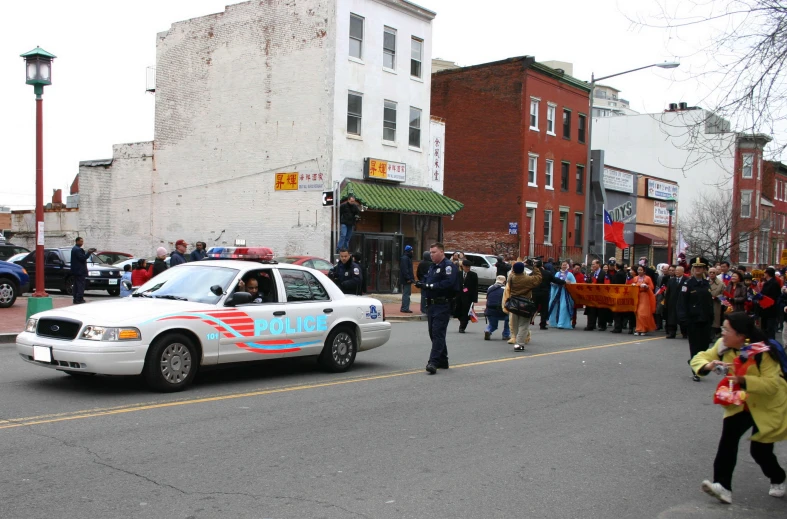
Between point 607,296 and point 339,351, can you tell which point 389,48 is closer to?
point 607,296

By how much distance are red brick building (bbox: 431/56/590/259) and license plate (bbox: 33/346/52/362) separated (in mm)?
32184

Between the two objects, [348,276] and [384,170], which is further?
[384,170]

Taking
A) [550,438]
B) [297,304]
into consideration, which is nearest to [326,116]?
[297,304]

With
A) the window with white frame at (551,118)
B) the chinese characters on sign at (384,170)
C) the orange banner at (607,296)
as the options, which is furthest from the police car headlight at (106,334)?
the window with white frame at (551,118)

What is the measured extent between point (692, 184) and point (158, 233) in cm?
4303

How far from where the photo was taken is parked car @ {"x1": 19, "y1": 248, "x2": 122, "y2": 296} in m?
23.9

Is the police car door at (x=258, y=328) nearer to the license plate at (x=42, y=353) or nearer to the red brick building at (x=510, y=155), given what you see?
the license plate at (x=42, y=353)

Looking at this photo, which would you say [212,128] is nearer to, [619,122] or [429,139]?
[429,139]

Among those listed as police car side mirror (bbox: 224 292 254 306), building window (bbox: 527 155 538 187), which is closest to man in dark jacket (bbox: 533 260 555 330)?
police car side mirror (bbox: 224 292 254 306)

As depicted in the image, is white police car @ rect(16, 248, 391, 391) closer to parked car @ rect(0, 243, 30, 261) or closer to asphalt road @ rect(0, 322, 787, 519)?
asphalt road @ rect(0, 322, 787, 519)

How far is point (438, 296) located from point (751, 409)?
584 cm

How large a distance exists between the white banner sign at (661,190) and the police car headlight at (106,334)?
156 ft

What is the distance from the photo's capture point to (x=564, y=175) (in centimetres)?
4400

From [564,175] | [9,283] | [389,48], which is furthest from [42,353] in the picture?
[564,175]
